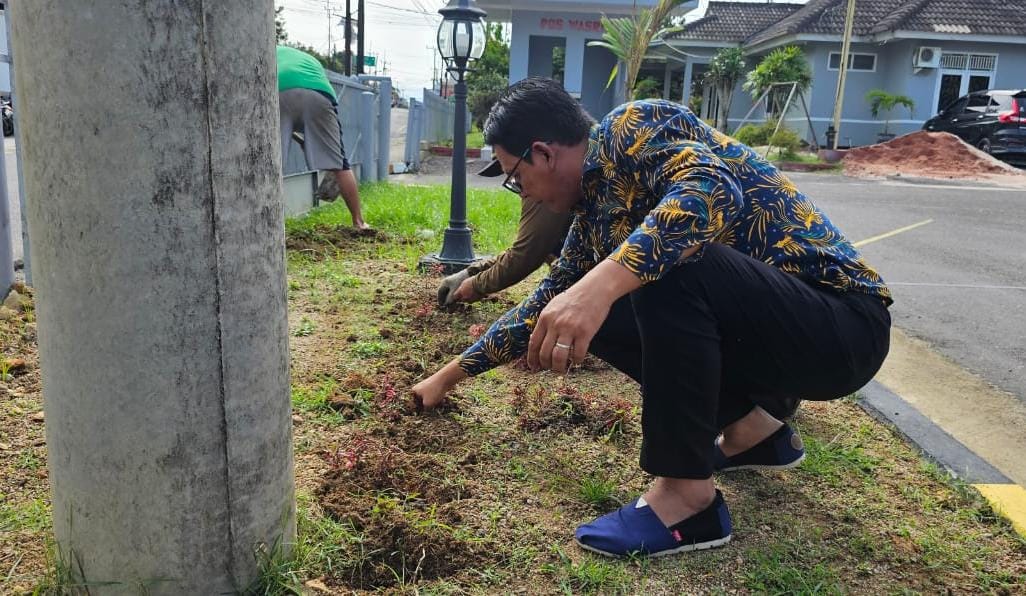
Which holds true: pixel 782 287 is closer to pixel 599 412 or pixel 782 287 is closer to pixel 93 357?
pixel 599 412

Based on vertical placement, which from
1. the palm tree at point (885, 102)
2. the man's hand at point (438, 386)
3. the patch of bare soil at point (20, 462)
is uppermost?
the palm tree at point (885, 102)

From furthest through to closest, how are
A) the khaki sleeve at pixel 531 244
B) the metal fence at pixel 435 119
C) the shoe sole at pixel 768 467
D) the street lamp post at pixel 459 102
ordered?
the metal fence at pixel 435 119 → the street lamp post at pixel 459 102 → the khaki sleeve at pixel 531 244 → the shoe sole at pixel 768 467

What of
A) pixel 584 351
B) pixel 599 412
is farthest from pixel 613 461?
pixel 584 351

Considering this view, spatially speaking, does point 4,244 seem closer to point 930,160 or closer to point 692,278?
point 692,278

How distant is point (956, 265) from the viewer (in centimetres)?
676

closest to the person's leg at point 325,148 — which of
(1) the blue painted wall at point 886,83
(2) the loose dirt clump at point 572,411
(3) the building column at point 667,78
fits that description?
(2) the loose dirt clump at point 572,411

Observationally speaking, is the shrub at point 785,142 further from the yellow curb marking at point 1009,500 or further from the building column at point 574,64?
the yellow curb marking at point 1009,500

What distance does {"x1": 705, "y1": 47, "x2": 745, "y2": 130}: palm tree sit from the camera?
25.9 metres

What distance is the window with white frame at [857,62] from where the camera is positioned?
83.1 ft

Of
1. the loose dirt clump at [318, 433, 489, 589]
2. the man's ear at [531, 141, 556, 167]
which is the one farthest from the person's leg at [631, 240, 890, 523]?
the loose dirt clump at [318, 433, 489, 589]

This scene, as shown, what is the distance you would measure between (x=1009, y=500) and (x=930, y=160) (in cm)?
1824

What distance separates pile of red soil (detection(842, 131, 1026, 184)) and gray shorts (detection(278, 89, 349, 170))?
547 inches

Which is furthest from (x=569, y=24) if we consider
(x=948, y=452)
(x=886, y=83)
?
(x=948, y=452)

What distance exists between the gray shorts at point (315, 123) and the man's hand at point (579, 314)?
518cm
